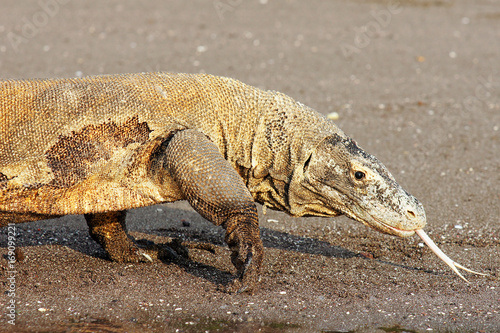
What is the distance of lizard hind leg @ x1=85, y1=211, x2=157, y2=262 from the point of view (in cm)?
515

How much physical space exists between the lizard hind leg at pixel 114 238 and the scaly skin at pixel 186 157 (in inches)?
28.6

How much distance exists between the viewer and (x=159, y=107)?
14.6 feet

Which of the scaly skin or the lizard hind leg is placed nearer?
the scaly skin

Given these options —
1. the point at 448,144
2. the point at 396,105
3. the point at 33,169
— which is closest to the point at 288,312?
the point at 33,169

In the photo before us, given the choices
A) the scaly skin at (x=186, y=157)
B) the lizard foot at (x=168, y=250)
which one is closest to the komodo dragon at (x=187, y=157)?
the scaly skin at (x=186, y=157)

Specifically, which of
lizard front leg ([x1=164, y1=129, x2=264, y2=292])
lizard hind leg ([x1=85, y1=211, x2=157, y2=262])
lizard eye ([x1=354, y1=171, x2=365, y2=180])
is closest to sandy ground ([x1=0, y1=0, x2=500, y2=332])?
lizard hind leg ([x1=85, y1=211, x2=157, y2=262])

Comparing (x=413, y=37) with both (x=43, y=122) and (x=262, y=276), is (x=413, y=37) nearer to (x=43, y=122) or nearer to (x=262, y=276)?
(x=262, y=276)

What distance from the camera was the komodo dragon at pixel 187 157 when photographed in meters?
4.18

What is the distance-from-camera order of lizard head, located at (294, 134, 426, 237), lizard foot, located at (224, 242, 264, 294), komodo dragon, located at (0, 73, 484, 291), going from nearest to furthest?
lizard foot, located at (224, 242, 264, 294)
komodo dragon, located at (0, 73, 484, 291)
lizard head, located at (294, 134, 426, 237)

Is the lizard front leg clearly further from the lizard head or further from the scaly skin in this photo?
the lizard head

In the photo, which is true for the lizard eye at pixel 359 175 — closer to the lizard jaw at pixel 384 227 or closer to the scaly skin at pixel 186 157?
the scaly skin at pixel 186 157

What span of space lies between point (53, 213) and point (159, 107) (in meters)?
1.05

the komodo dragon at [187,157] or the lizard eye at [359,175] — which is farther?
the lizard eye at [359,175]

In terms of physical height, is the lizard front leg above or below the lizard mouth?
above
